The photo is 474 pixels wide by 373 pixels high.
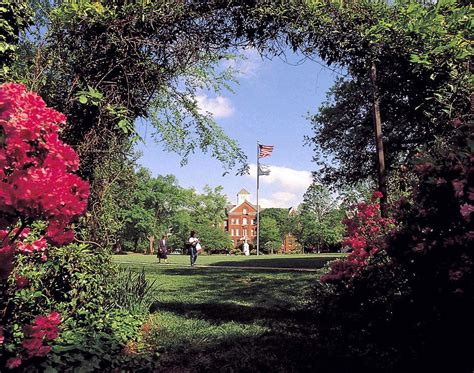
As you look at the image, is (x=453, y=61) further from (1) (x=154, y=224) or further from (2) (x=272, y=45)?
(1) (x=154, y=224)

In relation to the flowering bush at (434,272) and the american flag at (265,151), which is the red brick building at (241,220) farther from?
the flowering bush at (434,272)

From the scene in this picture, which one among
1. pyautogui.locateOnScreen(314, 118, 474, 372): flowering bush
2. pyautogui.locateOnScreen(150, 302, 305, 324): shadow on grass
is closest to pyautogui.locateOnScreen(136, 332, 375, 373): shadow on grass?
pyautogui.locateOnScreen(314, 118, 474, 372): flowering bush

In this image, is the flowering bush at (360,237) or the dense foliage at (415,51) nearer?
the dense foliage at (415,51)

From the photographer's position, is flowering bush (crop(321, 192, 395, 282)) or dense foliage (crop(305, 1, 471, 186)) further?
flowering bush (crop(321, 192, 395, 282))

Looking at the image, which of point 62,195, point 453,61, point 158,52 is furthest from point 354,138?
point 62,195

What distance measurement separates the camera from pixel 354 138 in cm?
1752

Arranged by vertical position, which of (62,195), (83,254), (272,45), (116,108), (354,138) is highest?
(354,138)

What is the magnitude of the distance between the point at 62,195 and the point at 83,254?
7.80 feet

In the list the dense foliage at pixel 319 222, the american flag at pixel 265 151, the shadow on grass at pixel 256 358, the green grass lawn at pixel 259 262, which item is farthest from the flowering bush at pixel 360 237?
the dense foliage at pixel 319 222

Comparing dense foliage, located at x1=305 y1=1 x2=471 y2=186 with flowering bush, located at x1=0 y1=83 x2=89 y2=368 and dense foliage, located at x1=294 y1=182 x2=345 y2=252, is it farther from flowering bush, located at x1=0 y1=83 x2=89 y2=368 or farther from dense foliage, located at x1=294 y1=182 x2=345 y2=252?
dense foliage, located at x1=294 y1=182 x2=345 y2=252

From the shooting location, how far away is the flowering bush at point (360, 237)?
264 inches

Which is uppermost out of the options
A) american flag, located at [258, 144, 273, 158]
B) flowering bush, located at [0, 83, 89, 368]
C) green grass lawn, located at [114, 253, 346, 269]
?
american flag, located at [258, 144, 273, 158]

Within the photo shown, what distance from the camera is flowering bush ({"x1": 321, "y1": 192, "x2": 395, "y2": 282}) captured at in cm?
670

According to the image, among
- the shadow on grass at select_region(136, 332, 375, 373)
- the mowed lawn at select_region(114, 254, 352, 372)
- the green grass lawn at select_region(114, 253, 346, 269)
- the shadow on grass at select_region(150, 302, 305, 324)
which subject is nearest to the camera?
the shadow on grass at select_region(136, 332, 375, 373)
